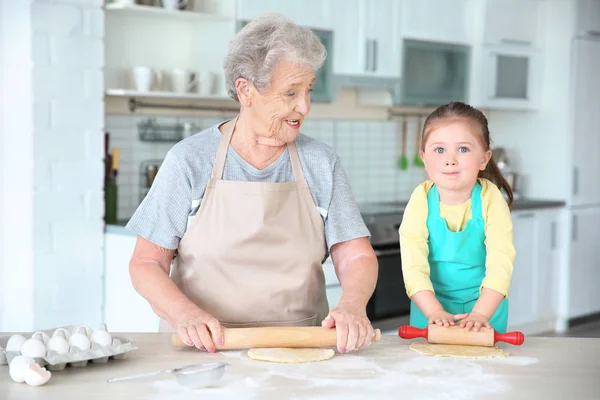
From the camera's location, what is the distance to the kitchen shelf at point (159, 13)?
12.0ft

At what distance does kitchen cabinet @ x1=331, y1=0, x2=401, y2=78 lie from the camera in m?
4.44

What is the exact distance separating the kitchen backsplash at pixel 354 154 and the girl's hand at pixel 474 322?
241 cm

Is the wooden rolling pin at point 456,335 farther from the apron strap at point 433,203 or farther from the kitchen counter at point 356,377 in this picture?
the apron strap at point 433,203

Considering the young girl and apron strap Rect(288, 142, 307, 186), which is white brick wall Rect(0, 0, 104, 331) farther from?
the young girl

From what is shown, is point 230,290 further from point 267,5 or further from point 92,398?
point 267,5

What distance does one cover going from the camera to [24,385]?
1.54 m

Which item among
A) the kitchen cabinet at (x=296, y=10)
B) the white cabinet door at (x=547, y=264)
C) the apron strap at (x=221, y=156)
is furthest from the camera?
the white cabinet door at (x=547, y=264)

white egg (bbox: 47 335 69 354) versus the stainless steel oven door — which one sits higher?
white egg (bbox: 47 335 69 354)

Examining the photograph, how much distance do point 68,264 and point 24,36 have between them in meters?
0.94

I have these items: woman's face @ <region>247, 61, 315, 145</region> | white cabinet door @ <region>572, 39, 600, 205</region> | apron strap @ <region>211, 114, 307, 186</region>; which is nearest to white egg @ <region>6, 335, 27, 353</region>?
apron strap @ <region>211, 114, 307, 186</region>

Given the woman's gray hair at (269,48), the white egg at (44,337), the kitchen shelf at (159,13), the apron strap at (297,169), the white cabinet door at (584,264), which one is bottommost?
the white cabinet door at (584,264)

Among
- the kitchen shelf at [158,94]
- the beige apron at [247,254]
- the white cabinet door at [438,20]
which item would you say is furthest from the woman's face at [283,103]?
the white cabinet door at [438,20]

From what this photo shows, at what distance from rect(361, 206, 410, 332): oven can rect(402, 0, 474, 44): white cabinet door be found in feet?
3.83

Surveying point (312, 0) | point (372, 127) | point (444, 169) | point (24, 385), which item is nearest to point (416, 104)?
point (372, 127)
